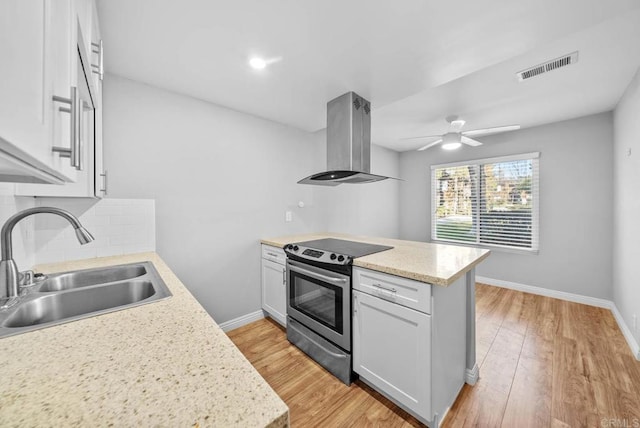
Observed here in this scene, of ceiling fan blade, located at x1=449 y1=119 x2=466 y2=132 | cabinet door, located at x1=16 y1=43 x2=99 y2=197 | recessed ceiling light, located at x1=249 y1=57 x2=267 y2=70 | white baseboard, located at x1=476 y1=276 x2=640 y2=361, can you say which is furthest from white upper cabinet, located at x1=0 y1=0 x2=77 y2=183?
white baseboard, located at x1=476 y1=276 x2=640 y2=361

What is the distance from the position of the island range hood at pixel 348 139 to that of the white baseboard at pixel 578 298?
2.67 meters

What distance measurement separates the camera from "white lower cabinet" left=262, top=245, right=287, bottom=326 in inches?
97.1

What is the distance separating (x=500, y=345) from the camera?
91.1 inches

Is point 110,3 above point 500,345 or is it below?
above

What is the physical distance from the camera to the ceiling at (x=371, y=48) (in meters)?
1.33

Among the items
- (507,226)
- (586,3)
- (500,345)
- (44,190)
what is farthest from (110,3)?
(507,226)

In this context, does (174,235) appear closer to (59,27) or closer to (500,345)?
(59,27)

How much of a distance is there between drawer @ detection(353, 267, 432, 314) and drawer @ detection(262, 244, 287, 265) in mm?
976

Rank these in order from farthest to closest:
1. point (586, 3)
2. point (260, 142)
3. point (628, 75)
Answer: point (260, 142), point (628, 75), point (586, 3)

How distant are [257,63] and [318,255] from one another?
1503 millimetres

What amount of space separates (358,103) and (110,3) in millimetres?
1771

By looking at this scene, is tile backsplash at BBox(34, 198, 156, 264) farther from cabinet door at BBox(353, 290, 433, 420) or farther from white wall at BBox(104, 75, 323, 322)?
cabinet door at BBox(353, 290, 433, 420)

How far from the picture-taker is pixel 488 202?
3.94 m

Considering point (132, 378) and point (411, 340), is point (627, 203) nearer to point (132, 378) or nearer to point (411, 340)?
point (411, 340)
